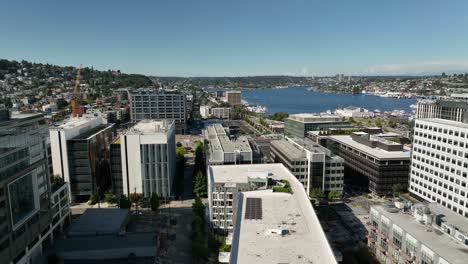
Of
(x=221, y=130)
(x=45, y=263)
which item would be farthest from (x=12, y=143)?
(x=221, y=130)

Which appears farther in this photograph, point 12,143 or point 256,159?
point 256,159

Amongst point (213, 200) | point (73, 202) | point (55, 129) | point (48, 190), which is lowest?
point (73, 202)

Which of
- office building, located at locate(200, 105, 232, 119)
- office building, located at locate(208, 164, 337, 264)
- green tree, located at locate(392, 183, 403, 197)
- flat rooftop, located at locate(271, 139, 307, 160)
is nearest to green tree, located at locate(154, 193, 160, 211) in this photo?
office building, located at locate(208, 164, 337, 264)

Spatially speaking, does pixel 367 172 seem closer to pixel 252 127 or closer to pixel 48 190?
pixel 48 190

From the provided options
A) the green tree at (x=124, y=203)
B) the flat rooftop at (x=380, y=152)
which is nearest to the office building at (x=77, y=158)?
the green tree at (x=124, y=203)

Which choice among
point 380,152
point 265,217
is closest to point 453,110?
point 380,152

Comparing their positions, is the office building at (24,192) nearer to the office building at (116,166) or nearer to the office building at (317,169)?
the office building at (116,166)
